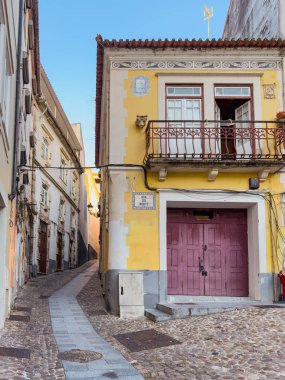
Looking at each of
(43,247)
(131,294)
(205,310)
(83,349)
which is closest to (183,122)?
(131,294)

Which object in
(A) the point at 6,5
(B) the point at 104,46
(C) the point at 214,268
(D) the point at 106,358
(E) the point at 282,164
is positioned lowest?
(D) the point at 106,358

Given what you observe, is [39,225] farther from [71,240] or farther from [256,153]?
[256,153]

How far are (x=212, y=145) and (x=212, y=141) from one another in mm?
98

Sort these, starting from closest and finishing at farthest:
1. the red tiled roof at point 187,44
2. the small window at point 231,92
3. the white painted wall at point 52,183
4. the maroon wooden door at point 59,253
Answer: the red tiled roof at point 187,44 → the small window at point 231,92 → the white painted wall at point 52,183 → the maroon wooden door at point 59,253

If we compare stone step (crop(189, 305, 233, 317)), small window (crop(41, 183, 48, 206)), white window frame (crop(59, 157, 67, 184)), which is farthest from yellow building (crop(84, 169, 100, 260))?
stone step (crop(189, 305, 233, 317))

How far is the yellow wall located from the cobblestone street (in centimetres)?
163

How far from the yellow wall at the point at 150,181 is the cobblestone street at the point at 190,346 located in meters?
1.63

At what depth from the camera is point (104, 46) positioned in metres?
11.2

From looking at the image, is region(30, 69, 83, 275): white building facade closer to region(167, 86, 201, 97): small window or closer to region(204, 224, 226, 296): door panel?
region(167, 86, 201, 97): small window

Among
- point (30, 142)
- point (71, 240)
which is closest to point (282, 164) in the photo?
point (30, 142)

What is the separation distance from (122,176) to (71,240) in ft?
55.4

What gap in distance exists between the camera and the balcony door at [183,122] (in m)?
10.8

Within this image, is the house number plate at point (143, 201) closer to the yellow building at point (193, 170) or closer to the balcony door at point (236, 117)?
the yellow building at point (193, 170)

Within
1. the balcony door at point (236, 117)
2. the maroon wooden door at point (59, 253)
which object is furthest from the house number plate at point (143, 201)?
the maroon wooden door at point (59, 253)
